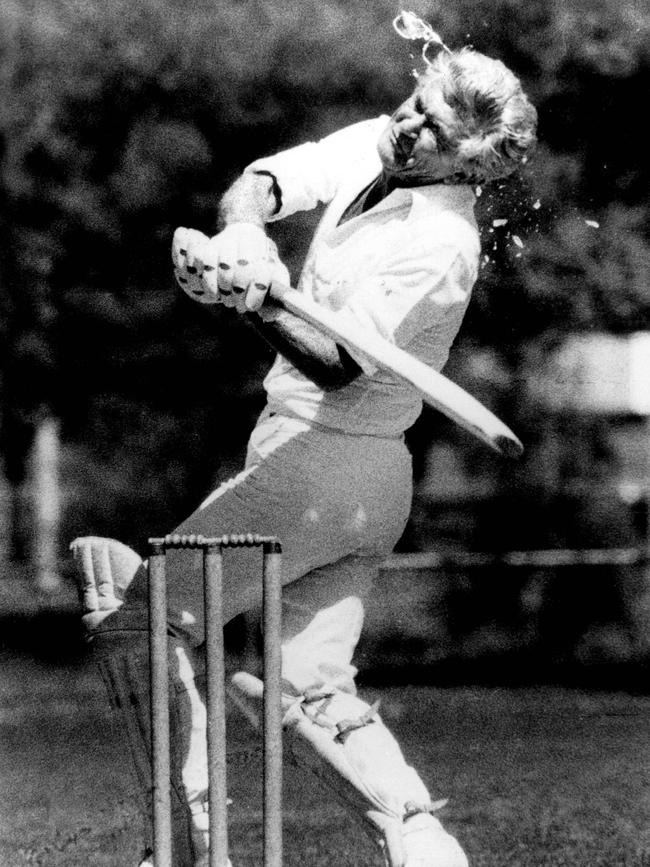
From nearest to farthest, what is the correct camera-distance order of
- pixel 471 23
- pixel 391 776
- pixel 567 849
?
pixel 391 776
pixel 567 849
pixel 471 23

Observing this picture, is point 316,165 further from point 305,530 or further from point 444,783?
point 444,783

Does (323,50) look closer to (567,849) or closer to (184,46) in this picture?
(184,46)

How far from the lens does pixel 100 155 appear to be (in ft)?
20.0

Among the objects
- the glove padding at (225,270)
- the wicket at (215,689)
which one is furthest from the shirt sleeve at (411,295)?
the wicket at (215,689)

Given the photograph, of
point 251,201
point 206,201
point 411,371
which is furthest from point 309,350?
point 206,201

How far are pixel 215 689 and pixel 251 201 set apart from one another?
77cm

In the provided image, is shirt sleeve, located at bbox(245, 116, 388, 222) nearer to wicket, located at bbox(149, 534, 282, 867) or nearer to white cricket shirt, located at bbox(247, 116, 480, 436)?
white cricket shirt, located at bbox(247, 116, 480, 436)

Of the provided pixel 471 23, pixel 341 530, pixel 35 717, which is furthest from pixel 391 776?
pixel 35 717

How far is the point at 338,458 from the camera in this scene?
2332mm

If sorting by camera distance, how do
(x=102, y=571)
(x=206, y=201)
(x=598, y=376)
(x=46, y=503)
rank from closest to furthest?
(x=102, y=571) → (x=206, y=201) → (x=598, y=376) → (x=46, y=503)

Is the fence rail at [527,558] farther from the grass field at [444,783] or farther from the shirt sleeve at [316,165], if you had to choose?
the shirt sleeve at [316,165]

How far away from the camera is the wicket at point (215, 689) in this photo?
2.00m

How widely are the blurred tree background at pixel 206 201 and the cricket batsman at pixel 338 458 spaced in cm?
277

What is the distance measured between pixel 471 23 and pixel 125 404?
2.32m
